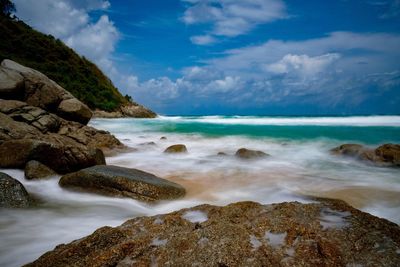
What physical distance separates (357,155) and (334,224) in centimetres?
1006

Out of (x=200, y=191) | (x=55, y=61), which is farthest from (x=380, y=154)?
(x=55, y=61)

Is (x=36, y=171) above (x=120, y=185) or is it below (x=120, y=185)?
above

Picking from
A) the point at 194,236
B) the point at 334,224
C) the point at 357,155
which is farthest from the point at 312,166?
the point at 194,236

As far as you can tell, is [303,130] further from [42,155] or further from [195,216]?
[195,216]

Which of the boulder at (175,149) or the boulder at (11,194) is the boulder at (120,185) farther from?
the boulder at (175,149)

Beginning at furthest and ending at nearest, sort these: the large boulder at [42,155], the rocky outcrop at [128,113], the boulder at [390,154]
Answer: the rocky outcrop at [128,113], the boulder at [390,154], the large boulder at [42,155]

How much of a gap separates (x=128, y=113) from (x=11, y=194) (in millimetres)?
38612

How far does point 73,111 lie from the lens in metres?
13.0

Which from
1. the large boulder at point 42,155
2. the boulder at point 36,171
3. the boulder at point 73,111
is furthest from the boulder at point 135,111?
the boulder at point 36,171

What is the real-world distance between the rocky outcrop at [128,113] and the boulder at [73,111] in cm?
2444

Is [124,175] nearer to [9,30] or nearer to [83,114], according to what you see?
[83,114]

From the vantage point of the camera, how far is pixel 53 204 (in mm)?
5605

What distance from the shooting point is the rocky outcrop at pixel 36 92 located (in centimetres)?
1143

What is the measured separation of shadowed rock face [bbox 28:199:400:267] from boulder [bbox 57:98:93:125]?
10890 mm
